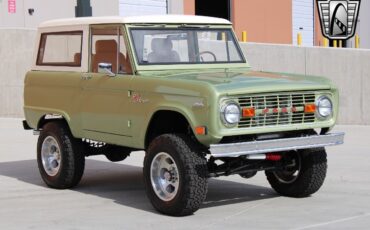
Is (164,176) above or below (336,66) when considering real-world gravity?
below

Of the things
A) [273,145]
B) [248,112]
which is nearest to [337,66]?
[273,145]

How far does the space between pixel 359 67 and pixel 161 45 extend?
10.5 meters

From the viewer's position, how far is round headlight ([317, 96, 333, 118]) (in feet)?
26.7

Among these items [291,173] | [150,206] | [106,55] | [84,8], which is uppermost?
[84,8]

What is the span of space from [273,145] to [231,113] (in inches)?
21.0

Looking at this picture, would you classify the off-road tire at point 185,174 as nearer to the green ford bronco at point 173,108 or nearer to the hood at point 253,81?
the green ford bronco at point 173,108

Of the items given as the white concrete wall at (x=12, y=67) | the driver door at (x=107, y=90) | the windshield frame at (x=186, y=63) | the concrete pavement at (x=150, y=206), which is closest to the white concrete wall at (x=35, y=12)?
the white concrete wall at (x=12, y=67)

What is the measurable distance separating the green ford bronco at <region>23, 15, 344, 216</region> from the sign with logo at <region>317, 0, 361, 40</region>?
63.3 ft

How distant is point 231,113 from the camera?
7.46 metres

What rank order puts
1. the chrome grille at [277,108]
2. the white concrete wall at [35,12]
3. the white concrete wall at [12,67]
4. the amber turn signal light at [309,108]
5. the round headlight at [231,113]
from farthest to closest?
the white concrete wall at [35,12] < the white concrete wall at [12,67] < the amber turn signal light at [309,108] < the chrome grille at [277,108] < the round headlight at [231,113]

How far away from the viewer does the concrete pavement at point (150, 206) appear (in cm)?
746

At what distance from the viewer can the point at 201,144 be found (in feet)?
25.3

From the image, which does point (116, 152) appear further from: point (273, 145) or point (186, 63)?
point (273, 145)

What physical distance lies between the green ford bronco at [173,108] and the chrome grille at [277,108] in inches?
0.4
